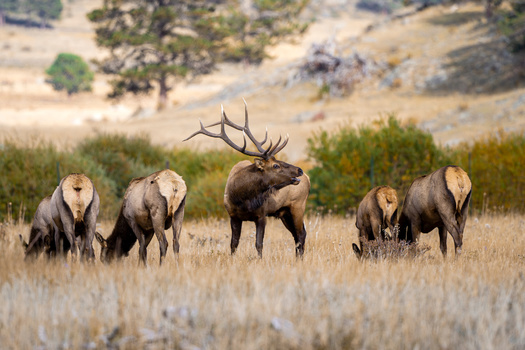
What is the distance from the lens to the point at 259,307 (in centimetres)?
530

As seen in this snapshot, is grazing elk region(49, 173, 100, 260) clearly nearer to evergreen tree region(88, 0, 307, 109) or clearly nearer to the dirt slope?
the dirt slope

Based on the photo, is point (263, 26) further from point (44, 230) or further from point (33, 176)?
point (44, 230)

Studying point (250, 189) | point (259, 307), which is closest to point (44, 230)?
point (250, 189)

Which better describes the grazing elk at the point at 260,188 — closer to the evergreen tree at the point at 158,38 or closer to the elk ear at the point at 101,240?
the elk ear at the point at 101,240

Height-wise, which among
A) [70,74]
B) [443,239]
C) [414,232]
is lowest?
[443,239]

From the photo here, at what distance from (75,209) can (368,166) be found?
1003 cm

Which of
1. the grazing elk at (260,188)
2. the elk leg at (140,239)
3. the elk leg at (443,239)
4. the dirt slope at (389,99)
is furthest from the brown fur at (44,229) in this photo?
the dirt slope at (389,99)

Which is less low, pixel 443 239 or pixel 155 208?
pixel 155 208

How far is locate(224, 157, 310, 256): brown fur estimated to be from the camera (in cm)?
884

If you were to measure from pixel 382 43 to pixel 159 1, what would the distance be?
2039cm

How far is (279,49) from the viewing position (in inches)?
4008

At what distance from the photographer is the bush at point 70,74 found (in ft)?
279

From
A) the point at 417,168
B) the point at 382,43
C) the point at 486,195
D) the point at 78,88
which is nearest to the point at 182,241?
the point at 417,168

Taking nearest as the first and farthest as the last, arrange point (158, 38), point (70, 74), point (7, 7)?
1. point (158, 38)
2. point (70, 74)
3. point (7, 7)
